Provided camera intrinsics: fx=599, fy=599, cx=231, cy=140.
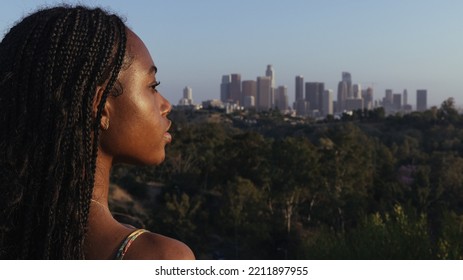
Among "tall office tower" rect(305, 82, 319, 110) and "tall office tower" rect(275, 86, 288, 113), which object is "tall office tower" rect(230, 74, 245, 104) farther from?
"tall office tower" rect(305, 82, 319, 110)

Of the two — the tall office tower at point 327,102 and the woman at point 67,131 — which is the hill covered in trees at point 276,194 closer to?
the woman at point 67,131

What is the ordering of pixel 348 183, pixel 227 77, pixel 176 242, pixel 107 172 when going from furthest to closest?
pixel 227 77 < pixel 348 183 < pixel 107 172 < pixel 176 242

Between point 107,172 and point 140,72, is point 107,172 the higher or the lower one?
the lower one

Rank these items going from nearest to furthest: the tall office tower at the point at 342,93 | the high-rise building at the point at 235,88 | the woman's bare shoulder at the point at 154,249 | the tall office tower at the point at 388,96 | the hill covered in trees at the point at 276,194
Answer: the woman's bare shoulder at the point at 154,249
the hill covered in trees at the point at 276,194
the high-rise building at the point at 235,88
the tall office tower at the point at 342,93
the tall office tower at the point at 388,96

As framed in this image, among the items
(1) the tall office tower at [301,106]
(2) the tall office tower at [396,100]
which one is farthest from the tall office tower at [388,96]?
(1) the tall office tower at [301,106]

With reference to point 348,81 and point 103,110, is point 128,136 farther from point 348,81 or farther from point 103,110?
point 348,81

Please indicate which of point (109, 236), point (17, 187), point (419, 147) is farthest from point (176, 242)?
point (419, 147)

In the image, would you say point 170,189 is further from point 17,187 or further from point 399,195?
point 17,187

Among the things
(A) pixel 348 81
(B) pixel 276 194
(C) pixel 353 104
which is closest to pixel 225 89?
(C) pixel 353 104
